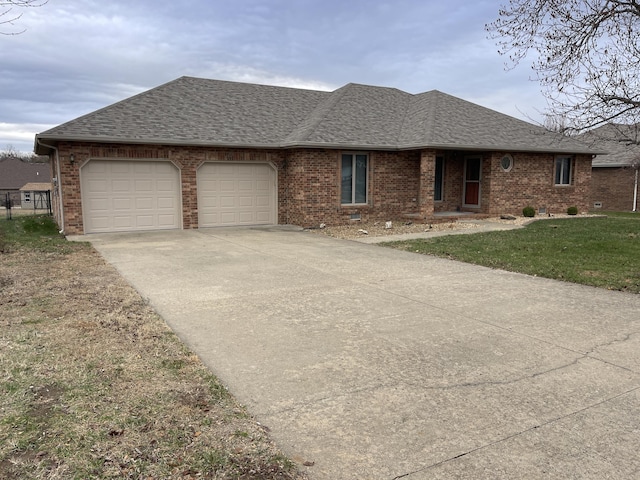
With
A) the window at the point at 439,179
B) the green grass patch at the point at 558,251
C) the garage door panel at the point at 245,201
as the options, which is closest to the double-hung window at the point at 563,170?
the green grass patch at the point at 558,251

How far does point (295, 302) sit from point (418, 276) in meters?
2.79

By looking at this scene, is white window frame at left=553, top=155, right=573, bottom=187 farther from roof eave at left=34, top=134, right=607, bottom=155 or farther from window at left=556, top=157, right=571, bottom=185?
roof eave at left=34, top=134, right=607, bottom=155

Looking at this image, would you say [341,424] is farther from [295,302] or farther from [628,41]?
[628,41]

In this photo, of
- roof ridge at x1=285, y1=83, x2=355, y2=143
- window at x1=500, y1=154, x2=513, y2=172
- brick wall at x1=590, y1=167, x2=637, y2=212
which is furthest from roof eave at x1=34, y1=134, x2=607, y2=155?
brick wall at x1=590, y1=167, x2=637, y2=212

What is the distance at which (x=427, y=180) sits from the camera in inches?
671

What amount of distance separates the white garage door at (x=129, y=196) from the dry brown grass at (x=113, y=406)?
29.5 ft

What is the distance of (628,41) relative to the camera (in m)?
8.69

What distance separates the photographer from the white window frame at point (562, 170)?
2027cm

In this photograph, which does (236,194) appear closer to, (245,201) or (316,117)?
(245,201)

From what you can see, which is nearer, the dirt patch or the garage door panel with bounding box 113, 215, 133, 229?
the garage door panel with bounding box 113, 215, 133, 229

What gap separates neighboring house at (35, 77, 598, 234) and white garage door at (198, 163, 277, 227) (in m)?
0.04

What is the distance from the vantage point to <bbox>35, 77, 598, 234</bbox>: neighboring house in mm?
14594

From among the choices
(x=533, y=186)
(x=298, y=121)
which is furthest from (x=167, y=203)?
(x=533, y=186)

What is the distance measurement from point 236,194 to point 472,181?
9.37 m
